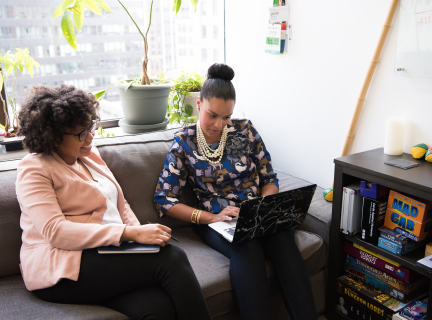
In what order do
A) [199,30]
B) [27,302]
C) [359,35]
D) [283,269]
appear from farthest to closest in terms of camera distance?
1. [199,30]
2. [359,35]
3. [283,269]
4. [27,302]

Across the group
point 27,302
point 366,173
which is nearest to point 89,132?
point 27,302

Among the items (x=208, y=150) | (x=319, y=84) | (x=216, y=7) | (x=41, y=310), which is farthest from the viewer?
(x=216, y=7)

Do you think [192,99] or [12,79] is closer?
[12,79]

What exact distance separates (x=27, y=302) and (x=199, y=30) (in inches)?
81.9

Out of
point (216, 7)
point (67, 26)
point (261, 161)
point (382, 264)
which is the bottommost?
point (382, 264)

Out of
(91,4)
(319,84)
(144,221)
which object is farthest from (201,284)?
(91,4)

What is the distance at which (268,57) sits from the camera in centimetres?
230

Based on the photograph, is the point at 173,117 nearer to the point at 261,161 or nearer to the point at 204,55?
the point at 204,55

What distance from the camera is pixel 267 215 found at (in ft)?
4.60

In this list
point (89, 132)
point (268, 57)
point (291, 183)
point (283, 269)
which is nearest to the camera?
point (89, 132)

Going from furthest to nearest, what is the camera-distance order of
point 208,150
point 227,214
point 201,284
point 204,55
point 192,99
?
point 204,55, point 192,99, point 208,150, point 227,214, point 201,284

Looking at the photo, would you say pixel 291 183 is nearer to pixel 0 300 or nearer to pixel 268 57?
pixel 268 57

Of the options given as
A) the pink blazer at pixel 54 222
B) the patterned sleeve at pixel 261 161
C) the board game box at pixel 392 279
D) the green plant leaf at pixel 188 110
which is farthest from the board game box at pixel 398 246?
the green plant leaf at pixel 188 110

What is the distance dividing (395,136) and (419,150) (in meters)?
0.11
